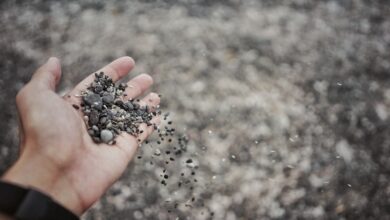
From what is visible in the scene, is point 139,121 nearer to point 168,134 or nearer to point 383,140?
point 168,134

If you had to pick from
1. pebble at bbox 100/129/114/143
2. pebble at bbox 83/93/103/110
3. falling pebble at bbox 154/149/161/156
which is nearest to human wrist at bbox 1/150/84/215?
pebble at bbox 100/129/114/143

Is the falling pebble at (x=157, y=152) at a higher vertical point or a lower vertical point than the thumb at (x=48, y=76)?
lower

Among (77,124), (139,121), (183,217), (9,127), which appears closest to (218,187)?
(183,217)

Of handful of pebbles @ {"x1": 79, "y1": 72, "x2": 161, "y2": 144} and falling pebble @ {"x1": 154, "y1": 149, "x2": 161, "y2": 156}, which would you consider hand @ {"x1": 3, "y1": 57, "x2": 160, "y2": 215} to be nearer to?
handful of pebbles @ {"x1": 79, "y1": 72, "x2": 161, "y2": 144}

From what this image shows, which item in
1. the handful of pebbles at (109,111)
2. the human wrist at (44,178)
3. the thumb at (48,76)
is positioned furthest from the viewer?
the handful of pebbles at (109,111)

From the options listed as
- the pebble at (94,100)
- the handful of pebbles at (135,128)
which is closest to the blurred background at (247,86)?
the handful of pebbles at (135,128)

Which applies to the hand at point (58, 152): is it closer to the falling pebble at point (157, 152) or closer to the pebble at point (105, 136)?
the pebble at point (105, 136)

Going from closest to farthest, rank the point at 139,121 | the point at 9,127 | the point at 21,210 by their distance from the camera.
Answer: the point at 21,210, the point at 139,121, the point at 9,127

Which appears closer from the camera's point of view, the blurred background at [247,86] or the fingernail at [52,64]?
the fingernail at [52,64]
